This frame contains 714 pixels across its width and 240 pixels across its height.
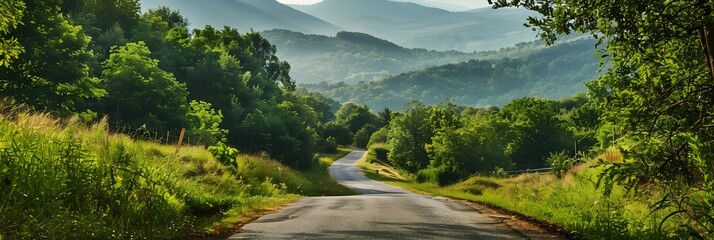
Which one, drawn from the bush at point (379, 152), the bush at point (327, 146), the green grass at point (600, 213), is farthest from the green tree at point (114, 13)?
the bush at point (327, 146)

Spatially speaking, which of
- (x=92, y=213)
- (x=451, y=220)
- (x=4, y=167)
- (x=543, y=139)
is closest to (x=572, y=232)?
(x=451, y=220)

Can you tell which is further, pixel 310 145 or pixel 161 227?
pixel 310 145

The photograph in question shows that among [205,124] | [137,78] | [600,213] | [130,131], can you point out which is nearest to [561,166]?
[600,213]

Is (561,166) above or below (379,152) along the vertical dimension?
above

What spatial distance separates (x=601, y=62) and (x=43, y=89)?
37.1 m

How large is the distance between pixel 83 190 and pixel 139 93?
132 ft

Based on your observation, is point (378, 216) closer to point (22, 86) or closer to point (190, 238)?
point (190, 238)

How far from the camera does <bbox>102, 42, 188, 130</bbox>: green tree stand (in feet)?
155

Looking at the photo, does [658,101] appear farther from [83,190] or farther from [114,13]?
[114,13]

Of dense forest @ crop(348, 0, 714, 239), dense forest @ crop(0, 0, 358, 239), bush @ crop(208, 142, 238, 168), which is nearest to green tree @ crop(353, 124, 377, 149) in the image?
dense forest @ crop(0, 0, 358, 239)

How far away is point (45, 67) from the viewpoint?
38.3 meters

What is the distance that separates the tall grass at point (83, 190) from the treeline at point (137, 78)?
8.59 meters

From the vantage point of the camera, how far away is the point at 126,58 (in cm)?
4797

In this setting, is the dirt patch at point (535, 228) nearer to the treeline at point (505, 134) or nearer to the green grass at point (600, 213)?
the green grass at point (600, 213)
